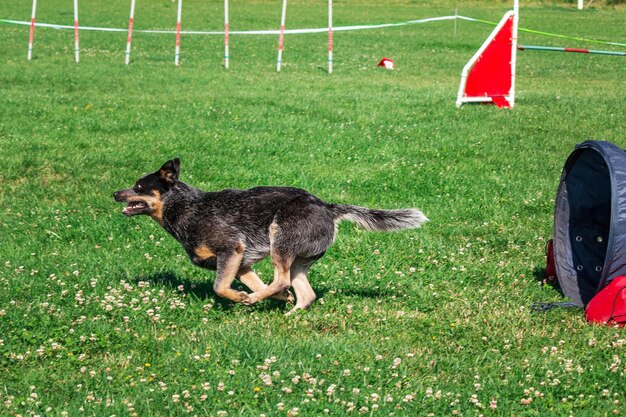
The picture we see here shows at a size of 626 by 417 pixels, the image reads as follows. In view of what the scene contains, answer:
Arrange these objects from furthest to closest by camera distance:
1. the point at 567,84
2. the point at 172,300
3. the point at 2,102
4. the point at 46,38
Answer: the point at 46,38 → the point at 567,84 → the point at 2,102 → the point at 172,300

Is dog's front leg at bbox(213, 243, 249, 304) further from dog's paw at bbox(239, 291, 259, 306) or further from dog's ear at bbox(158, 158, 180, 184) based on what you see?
dog's ear at bbox(158, 158, 180, 184)

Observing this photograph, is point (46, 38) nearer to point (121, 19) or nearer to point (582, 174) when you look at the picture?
point (121, 19)

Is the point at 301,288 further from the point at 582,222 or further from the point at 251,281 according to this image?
the point at 582,222

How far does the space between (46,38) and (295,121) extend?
19.1m

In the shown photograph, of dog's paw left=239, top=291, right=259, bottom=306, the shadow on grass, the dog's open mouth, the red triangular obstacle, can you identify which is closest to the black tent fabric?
the shadow on grass

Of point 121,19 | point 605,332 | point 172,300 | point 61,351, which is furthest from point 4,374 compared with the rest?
point 121,19

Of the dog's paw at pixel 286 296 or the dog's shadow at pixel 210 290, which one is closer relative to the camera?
the dog's paw at pixel 286 296

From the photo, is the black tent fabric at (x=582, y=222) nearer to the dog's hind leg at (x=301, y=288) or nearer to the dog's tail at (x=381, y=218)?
the dog's tail at (x=381, y=218)

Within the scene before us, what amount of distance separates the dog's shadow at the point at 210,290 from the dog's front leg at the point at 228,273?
278 mm

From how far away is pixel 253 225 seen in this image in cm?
701

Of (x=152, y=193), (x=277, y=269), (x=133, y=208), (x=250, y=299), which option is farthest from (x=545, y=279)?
(x=133, y=208)

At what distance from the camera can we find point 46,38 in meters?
31.8

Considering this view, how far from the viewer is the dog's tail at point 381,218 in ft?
23.0

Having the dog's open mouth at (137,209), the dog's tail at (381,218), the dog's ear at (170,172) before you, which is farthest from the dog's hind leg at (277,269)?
the dog's open mouth at (137,209)
